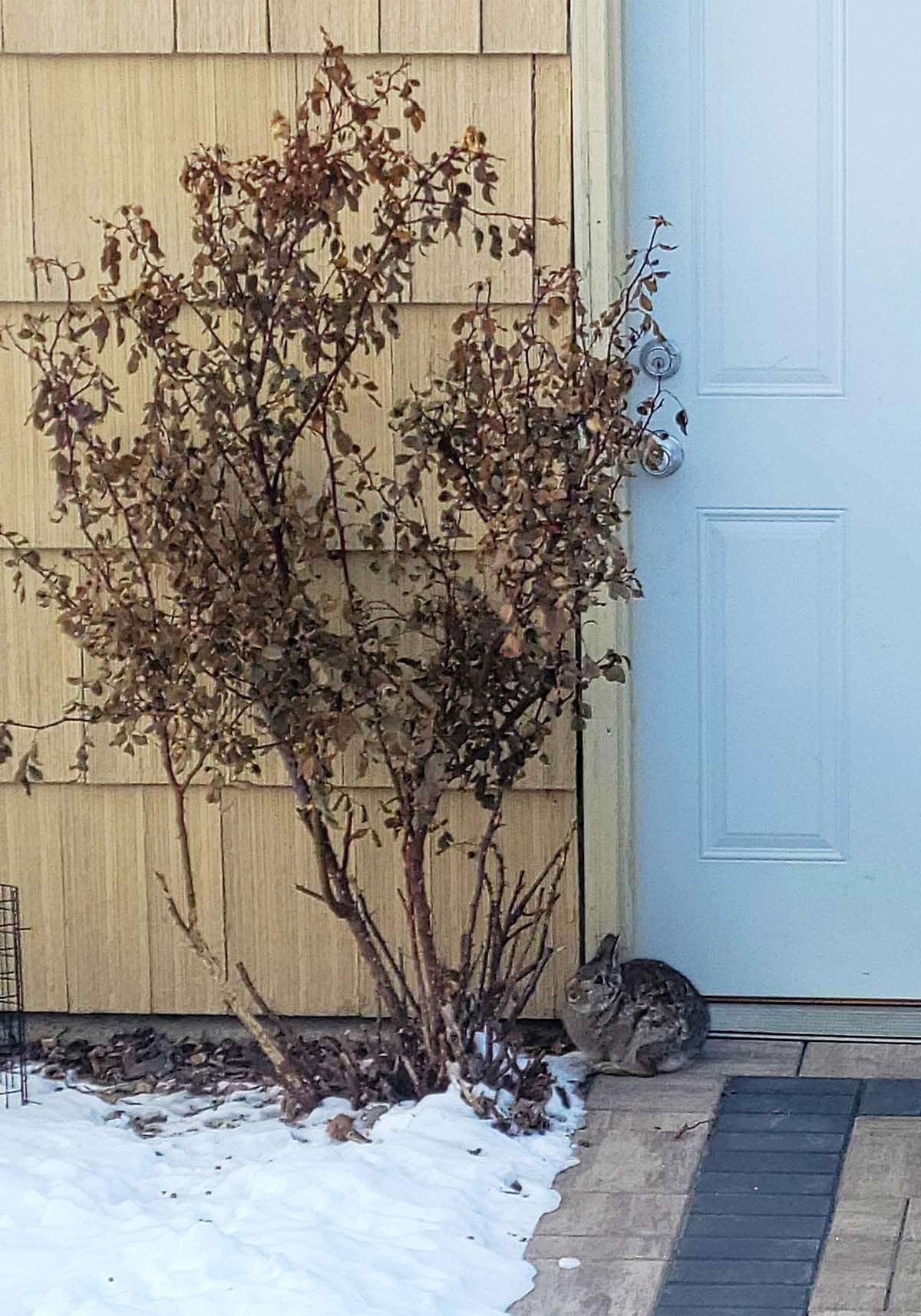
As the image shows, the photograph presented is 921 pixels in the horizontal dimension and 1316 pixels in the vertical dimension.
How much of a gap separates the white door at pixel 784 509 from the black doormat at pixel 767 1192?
1.06ft

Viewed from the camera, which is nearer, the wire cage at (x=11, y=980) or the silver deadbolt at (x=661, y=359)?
the silver deadbolt at (x=661, y=359)

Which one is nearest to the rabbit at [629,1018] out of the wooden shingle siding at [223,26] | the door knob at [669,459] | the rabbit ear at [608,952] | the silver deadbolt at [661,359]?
the rabbit ear at [608,952]

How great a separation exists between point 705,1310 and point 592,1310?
17 centimetres

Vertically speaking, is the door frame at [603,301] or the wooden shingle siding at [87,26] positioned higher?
the wooden shingle siding at [87,26]

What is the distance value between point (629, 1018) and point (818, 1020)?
0.46m

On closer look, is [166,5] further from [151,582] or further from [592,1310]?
[592,1310]

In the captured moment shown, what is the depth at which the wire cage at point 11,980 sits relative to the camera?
376 centimetres

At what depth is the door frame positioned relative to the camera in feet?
11.3

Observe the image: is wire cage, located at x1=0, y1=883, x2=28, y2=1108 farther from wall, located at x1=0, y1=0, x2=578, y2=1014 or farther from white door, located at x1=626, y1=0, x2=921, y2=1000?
white door, located at x1=626, y1=0, x2=921, y2=1000

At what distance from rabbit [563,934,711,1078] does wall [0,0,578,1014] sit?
14 cm

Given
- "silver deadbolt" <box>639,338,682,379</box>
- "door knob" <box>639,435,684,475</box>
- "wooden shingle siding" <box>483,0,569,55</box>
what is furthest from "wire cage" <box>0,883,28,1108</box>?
"wooden shingle siding" <box>483,0,569,55</box>

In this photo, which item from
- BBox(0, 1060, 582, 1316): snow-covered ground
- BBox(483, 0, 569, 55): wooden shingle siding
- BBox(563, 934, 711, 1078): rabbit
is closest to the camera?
BBox(0, 1060, 582, 1316): snow-covered ground

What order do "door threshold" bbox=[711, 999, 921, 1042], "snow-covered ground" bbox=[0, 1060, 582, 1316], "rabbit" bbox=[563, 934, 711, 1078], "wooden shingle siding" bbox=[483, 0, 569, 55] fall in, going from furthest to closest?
"door threshold" bbox=[711, 999, 921, 1042] → "rabbit" bbox=[563, 934, 711, 1078] → "wooden shingle siding" bbox=[483, 0, 569, 55] → "snow-covered ground" bbox=[0, 1060, 582, 1316]

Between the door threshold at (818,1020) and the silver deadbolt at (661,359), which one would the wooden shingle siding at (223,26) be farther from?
the door threshold at (818,1020)
